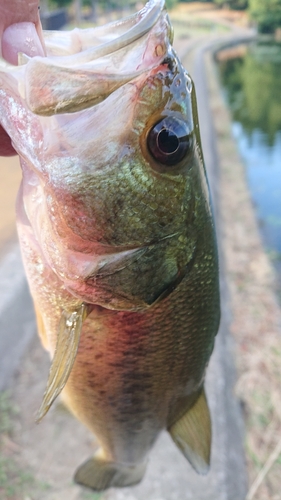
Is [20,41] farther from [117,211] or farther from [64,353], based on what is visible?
[64,353]

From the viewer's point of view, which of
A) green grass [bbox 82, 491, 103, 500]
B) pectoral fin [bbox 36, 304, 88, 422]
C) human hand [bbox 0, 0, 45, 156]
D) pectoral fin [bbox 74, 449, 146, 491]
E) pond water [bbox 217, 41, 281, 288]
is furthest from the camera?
pond water [bbox 217, 41, 281, 288]

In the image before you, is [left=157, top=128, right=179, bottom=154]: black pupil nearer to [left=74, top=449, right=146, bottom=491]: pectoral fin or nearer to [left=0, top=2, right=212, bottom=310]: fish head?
[left=0, top=2, right=212, bottom=310]: fish head

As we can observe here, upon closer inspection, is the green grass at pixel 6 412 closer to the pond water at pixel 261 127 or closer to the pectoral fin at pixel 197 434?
the pectoral fin at pixel 197 434

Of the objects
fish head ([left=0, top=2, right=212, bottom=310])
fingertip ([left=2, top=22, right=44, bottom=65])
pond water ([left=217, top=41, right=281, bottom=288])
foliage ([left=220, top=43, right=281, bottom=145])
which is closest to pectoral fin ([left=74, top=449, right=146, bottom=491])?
fish head ([left=0, top=2, right=212, bottom=310])

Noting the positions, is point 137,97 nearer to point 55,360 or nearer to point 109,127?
point 109,127

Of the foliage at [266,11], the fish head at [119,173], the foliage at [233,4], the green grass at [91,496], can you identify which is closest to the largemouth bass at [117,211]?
the fish head at [119,173]

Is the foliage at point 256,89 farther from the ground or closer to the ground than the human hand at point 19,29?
closer to the ground

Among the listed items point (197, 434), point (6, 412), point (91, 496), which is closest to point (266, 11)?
point (6, 412)

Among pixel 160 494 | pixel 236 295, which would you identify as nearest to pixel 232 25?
pixel 236 295
